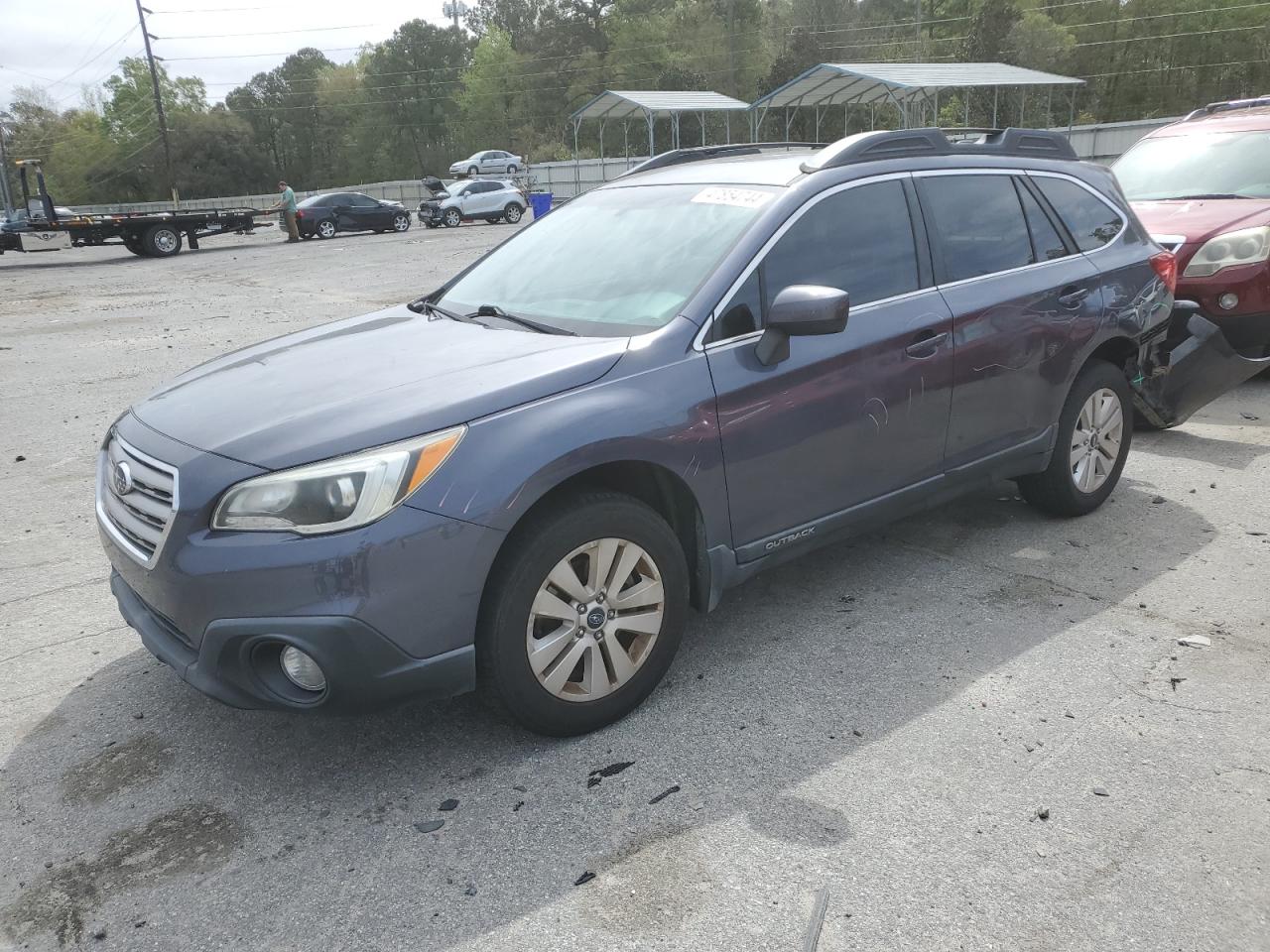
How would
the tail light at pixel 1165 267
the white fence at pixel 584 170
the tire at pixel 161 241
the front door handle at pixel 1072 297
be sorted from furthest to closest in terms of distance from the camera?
1. the white fence at pixel 584 170
2. the tire at pixel 161 241
3. the tail light at pixel 1165 267
4. the front door handle at pixel 1072 297

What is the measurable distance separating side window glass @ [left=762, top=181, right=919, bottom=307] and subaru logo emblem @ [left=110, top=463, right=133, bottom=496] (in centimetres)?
218

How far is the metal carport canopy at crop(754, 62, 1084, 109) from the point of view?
2923 centimetres

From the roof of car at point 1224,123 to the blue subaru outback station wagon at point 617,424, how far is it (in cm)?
483

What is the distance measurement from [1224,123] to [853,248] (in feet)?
22.3

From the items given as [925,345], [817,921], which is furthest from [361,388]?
[925,345]

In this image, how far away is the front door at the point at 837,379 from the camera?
11.3 ft

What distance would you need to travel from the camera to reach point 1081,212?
16.0ft

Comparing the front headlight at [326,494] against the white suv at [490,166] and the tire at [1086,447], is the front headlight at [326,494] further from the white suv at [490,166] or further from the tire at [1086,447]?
the white suv at [490,166]

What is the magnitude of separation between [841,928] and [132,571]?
2.25 m

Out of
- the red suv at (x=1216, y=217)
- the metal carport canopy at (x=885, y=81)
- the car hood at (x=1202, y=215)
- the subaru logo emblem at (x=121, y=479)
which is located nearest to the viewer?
the subaru logo emblem at (x=121, y=479)

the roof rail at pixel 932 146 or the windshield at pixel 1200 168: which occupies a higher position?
the roof rail at pixel 932 146

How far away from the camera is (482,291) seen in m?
4.22

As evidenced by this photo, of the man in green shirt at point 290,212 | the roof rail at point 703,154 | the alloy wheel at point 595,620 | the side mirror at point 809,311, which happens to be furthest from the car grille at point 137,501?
the man in green shirt at point 290,212

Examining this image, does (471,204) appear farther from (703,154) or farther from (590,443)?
(590,443)
